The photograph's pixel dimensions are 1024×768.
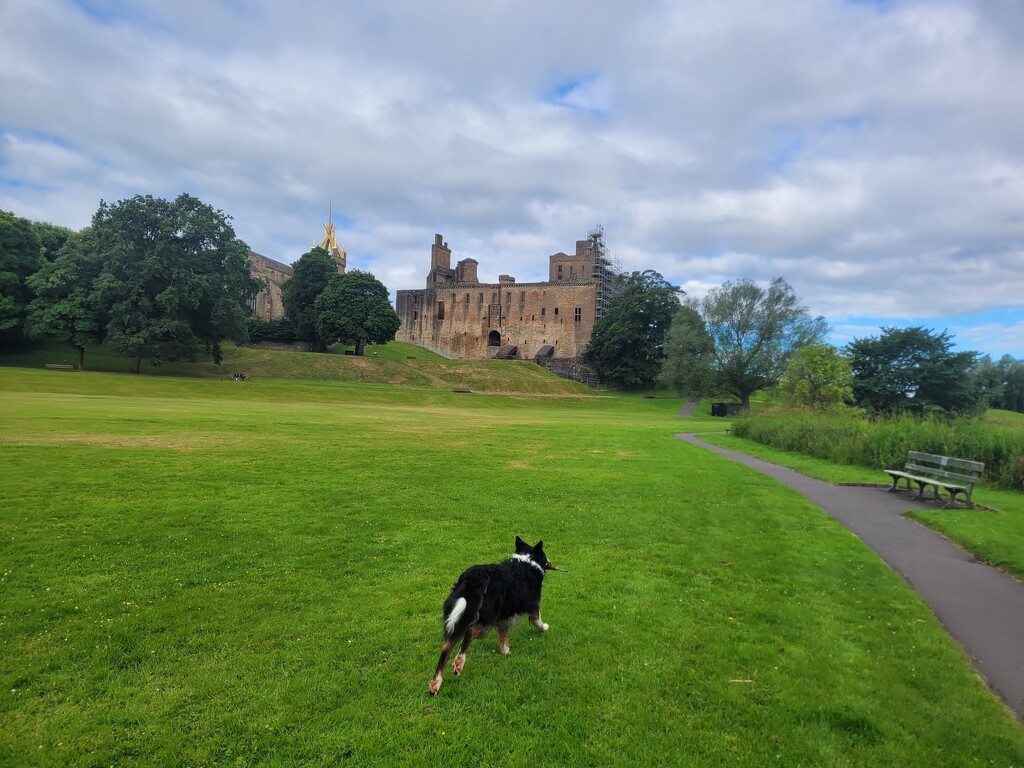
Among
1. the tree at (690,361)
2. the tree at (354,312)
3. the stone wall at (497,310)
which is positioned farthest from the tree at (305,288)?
the tree at (690,361)

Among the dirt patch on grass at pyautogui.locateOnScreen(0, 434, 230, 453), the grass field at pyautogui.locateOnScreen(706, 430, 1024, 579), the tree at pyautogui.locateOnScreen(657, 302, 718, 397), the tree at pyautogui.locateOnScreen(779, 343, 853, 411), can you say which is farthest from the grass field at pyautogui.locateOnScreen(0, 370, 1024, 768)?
the tree at pyautogui.locateOnScreen(657, 302, 718, 397)

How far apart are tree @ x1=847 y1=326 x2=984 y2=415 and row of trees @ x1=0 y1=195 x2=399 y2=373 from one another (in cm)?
5429

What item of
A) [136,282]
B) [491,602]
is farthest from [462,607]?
[136,282]

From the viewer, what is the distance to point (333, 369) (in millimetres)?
50688

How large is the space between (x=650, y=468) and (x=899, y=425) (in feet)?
31.7

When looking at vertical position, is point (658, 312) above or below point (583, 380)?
above

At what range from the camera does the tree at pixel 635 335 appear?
6438cm

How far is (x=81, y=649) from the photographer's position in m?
4.22

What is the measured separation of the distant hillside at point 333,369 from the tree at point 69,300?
3.34m

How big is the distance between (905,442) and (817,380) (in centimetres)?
2497

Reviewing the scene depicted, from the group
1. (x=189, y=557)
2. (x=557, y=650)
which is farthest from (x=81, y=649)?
(x=557, y=650)

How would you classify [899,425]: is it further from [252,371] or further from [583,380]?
[583,380]

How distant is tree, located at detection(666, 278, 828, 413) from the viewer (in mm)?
48084

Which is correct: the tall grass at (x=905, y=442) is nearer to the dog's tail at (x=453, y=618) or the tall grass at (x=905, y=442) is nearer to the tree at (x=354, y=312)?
the dog's tail at (x=453, y=618)
